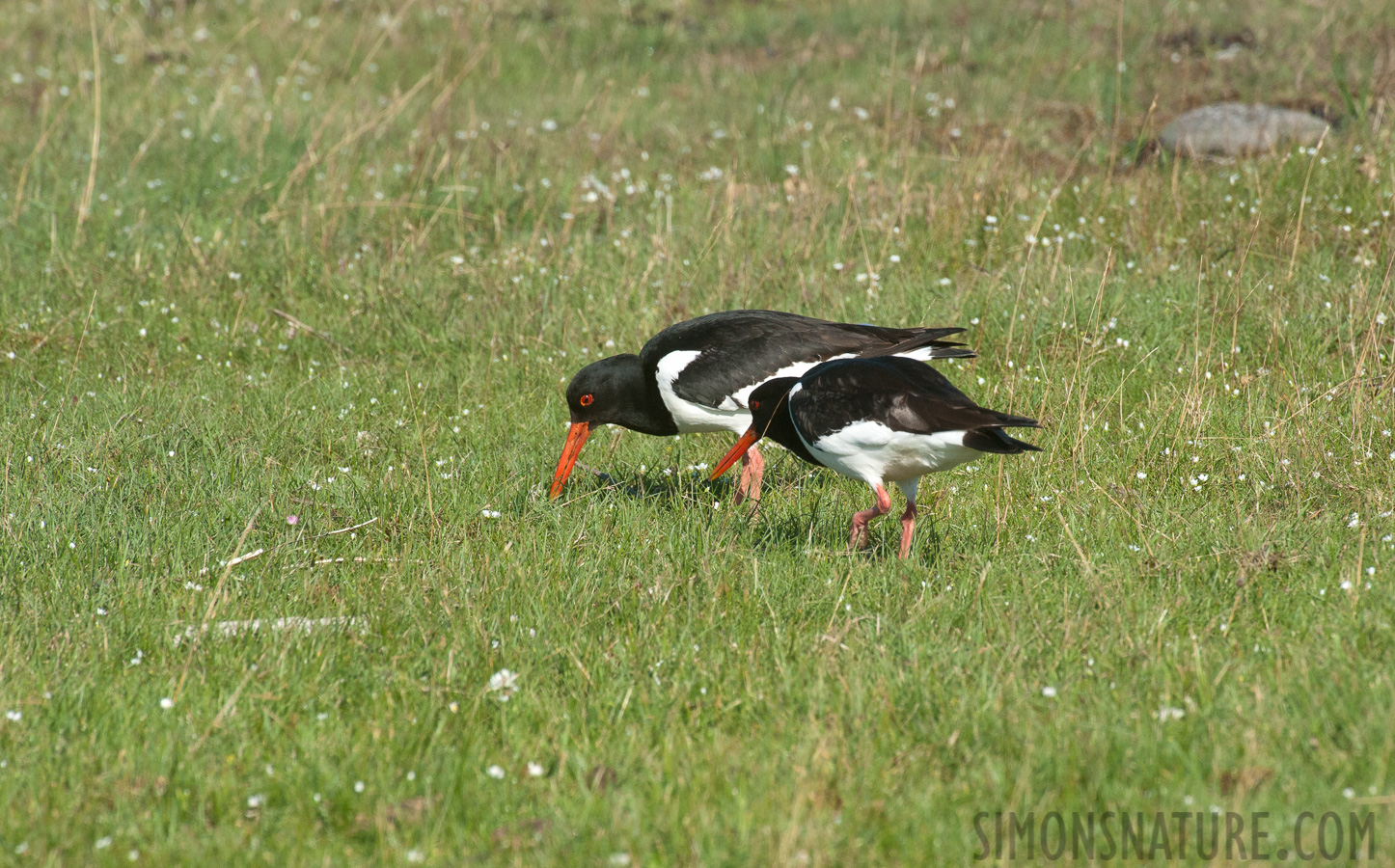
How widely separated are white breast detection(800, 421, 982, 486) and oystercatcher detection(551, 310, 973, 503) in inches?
40.9

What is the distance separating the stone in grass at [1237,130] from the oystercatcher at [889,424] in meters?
5.62

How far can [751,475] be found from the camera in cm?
581

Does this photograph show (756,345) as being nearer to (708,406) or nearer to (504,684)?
(708,406)

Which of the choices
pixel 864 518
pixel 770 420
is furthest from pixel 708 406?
pixel 864 518

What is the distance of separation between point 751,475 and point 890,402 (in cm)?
142

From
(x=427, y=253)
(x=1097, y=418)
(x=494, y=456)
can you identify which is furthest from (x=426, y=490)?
(x=427, y=253)

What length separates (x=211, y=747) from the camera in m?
3.32

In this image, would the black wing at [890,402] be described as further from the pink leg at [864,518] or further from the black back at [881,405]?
the pink leg at [864,518]

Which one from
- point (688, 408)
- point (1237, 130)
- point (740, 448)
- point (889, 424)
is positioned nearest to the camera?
point (889, 424)

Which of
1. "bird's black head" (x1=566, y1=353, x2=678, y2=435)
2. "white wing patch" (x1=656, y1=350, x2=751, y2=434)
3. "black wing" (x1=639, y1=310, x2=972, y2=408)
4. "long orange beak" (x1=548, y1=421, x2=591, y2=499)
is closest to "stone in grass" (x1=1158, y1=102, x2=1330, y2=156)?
"black wing" (x1=639, y1=310, x2=972, y2=408)

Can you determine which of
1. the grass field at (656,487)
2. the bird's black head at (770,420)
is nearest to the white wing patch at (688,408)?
the grass field at (656,487)

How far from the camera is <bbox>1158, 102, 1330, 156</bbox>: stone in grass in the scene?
936cm

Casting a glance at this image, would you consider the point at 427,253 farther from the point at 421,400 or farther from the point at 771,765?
the point at 771,765

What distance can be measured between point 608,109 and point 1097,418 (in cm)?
698
